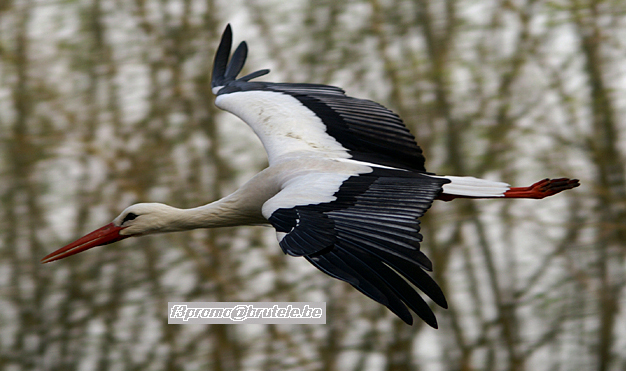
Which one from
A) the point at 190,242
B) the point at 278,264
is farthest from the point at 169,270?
the point at 278,264

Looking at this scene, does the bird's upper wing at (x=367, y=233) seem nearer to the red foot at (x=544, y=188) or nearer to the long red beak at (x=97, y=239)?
the red foot at (x=544, y=188)

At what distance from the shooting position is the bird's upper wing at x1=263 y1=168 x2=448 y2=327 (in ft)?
10.7

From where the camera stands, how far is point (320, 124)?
5477 mm

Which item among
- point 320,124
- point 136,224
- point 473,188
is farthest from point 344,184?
point 136,224

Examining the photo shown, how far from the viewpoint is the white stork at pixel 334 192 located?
10.9 ft

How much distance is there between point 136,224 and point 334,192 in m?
1.78

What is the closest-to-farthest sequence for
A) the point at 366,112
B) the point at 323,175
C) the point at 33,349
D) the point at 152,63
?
the point at 323,175 → the point at 366,112 → the point at 33,349 → the point at 152,63

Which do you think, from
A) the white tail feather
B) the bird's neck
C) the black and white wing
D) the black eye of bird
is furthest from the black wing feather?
the white tail feather

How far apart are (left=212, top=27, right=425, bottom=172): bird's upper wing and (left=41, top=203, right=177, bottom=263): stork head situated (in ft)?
2.63

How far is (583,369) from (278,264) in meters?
3.56

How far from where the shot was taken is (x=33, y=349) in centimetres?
912

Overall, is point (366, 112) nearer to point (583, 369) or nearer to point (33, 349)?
point (583, 369)

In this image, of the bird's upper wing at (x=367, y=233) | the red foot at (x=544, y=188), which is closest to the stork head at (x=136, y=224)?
the bird's upper wing at (x=367, y=233)

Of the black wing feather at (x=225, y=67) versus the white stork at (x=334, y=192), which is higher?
the black wing feather at (x=225, y=67)
